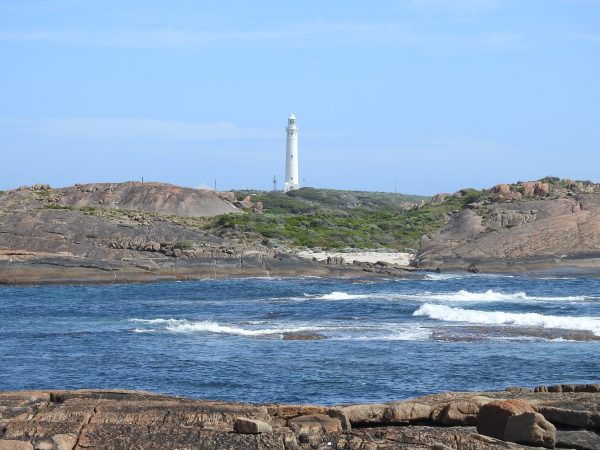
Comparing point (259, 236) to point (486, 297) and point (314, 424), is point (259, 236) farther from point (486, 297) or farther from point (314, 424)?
point (314, 424)

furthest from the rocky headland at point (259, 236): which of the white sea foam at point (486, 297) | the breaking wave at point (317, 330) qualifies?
the breaking wave at point (317, 330)

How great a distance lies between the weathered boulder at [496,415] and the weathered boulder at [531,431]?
0.70 ft

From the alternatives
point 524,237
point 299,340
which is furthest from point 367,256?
point 299,340

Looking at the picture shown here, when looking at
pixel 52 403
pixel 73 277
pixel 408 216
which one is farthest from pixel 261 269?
pixel 52 403

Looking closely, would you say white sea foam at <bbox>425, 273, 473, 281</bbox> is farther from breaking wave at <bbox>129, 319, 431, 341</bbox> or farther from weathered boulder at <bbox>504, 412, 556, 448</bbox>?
weathered boulder at <bbox>504, 412, 556, 448</bbox>

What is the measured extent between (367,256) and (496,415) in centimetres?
6094

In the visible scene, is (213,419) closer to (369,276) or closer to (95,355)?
(95,355)

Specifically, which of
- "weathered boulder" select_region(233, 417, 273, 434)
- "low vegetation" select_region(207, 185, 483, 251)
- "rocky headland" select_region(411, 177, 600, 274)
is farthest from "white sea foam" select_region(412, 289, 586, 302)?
"weathered boulder" select_region(233, 417, 273, 434)

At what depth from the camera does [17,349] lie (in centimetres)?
3244

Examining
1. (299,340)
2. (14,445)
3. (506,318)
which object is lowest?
(299,340)

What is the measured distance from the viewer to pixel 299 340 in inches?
1308

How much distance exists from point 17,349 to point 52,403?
1900cm

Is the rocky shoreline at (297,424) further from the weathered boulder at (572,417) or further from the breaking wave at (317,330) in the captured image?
the breaking wave at (317,330)

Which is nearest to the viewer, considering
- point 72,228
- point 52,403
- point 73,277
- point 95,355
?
point 52,403
